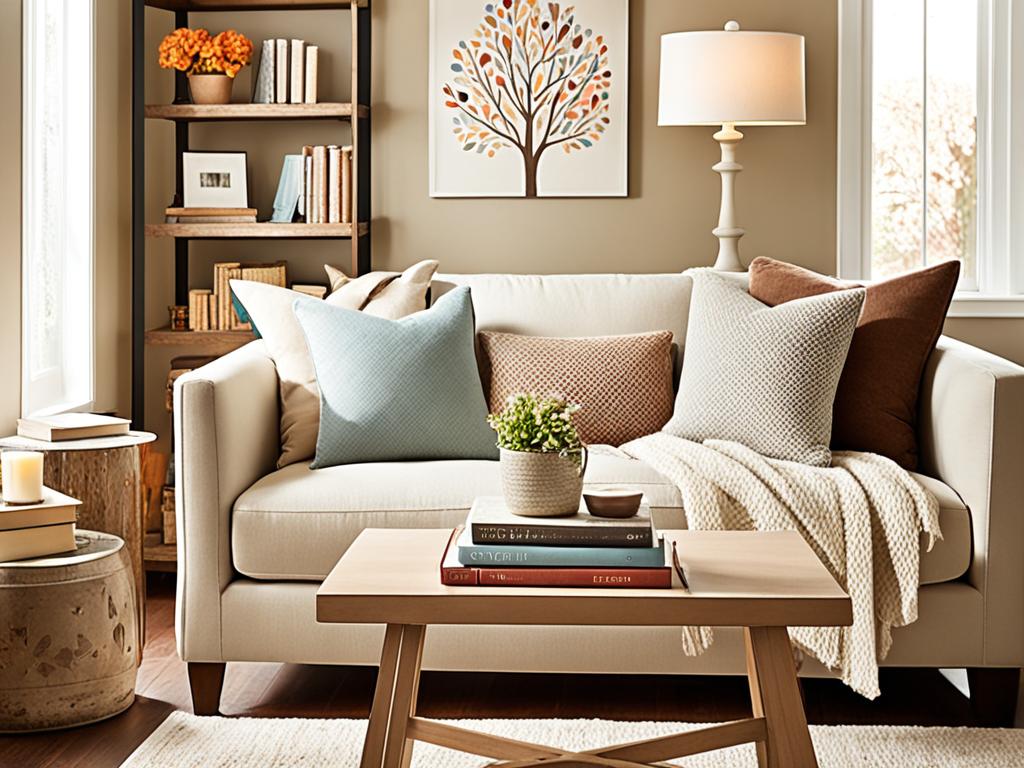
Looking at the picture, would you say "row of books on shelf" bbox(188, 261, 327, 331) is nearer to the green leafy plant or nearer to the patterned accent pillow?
the patterned accent pillow

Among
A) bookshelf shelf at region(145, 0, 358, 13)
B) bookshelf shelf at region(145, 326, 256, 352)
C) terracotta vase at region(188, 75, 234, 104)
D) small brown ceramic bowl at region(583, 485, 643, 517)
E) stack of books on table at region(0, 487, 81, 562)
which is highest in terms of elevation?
bookshelf shelf at region(145, 0, 358, 13)

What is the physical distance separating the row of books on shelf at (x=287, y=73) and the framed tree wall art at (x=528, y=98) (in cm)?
44

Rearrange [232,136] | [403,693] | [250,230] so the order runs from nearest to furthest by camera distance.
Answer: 1. [403,693]
2. [250,230]
3. [232,136]

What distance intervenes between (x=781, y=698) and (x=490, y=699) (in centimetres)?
108

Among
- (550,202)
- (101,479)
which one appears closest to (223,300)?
(550,202)

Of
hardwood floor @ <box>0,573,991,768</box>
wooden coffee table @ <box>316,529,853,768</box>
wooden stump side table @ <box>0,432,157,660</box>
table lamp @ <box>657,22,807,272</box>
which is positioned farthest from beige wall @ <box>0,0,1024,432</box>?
wooden coffee table @ <box>316,529,853,768</box>

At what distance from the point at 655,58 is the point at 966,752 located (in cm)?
273

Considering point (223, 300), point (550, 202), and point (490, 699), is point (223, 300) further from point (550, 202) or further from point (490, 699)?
point (490, 699)

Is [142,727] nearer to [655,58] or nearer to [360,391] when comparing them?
[360,391]

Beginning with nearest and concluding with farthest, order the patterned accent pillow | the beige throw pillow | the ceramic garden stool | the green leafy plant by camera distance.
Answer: the green leafy plant → the ceramic garden stool → the patterned accent pillow → the beige throw pillow

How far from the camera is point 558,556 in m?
1.95

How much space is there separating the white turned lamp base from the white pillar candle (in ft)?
7.70

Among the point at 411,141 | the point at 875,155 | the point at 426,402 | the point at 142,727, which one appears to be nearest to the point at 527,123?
the point at 411,141

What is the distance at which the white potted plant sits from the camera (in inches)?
80.3
